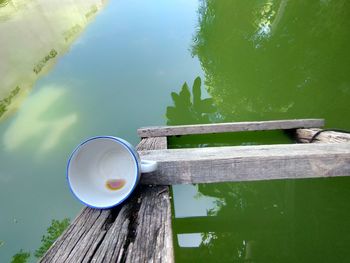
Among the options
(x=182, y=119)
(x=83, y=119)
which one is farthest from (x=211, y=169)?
(x=83, y=119)

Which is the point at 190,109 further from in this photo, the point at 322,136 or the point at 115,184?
the point at 115,184

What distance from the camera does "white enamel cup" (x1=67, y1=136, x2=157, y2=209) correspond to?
0.83 m

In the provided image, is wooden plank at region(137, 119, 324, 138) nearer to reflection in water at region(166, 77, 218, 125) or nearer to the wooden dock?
reflection in water at region(166, 77, 218, 125)

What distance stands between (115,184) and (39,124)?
226cm

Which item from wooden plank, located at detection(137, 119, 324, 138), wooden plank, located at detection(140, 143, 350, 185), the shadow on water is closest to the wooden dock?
wooden plank, located at detection(140, 143, 350, 185)

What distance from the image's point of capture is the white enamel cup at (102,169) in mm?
835

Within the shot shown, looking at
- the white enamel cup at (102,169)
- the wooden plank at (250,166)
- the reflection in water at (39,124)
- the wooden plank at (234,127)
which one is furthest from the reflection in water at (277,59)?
the white enamel cup at (102,169)

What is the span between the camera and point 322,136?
5.87 ft

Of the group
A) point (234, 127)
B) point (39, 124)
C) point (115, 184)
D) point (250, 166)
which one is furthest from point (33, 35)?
point (250, 166)

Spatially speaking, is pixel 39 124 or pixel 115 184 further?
pixel 39 124

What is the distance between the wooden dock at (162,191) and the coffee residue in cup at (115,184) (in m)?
0.05

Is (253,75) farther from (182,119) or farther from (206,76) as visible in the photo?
(182,119)

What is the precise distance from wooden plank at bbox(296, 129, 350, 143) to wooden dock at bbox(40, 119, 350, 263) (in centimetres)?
56

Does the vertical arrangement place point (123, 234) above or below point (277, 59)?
above
